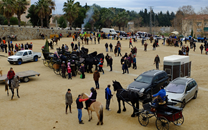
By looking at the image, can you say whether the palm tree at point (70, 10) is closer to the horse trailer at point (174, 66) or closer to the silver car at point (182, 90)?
the horse trailer at point (174, 66)

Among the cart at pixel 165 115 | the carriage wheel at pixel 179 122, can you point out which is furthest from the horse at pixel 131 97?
the carriage wheel at pixel 179 122

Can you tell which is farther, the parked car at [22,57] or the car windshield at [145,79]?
the parked car at [22,57]

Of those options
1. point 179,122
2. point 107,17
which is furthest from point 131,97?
point 107,17

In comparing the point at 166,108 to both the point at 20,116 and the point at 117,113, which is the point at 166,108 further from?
the point at 20,116

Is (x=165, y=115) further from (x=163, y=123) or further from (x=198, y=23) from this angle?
(x=198, y=23)

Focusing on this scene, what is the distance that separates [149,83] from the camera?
13.4 m

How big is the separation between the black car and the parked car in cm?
1648

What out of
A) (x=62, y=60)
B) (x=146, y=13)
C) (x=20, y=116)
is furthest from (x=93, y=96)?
(x=146, y=13)

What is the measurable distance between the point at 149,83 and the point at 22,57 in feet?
57.5

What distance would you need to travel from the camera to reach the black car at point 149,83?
12.8m

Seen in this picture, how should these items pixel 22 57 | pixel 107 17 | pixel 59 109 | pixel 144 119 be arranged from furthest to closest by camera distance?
pixel 107 17 → pixel 22 57 → pixel 59 109 → pixel 144 119

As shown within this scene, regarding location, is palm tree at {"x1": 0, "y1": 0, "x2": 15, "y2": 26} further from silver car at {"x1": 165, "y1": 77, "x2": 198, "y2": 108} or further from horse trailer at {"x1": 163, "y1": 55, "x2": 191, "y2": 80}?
silver car at {"x1": 165, "y1": 77, "x2": 198, "y2": 108}

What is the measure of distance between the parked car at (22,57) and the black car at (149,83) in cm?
1648

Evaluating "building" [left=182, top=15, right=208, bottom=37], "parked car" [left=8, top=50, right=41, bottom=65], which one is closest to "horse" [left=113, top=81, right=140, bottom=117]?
"parked car" [left=8, top=50, right=41, bottom=65]
